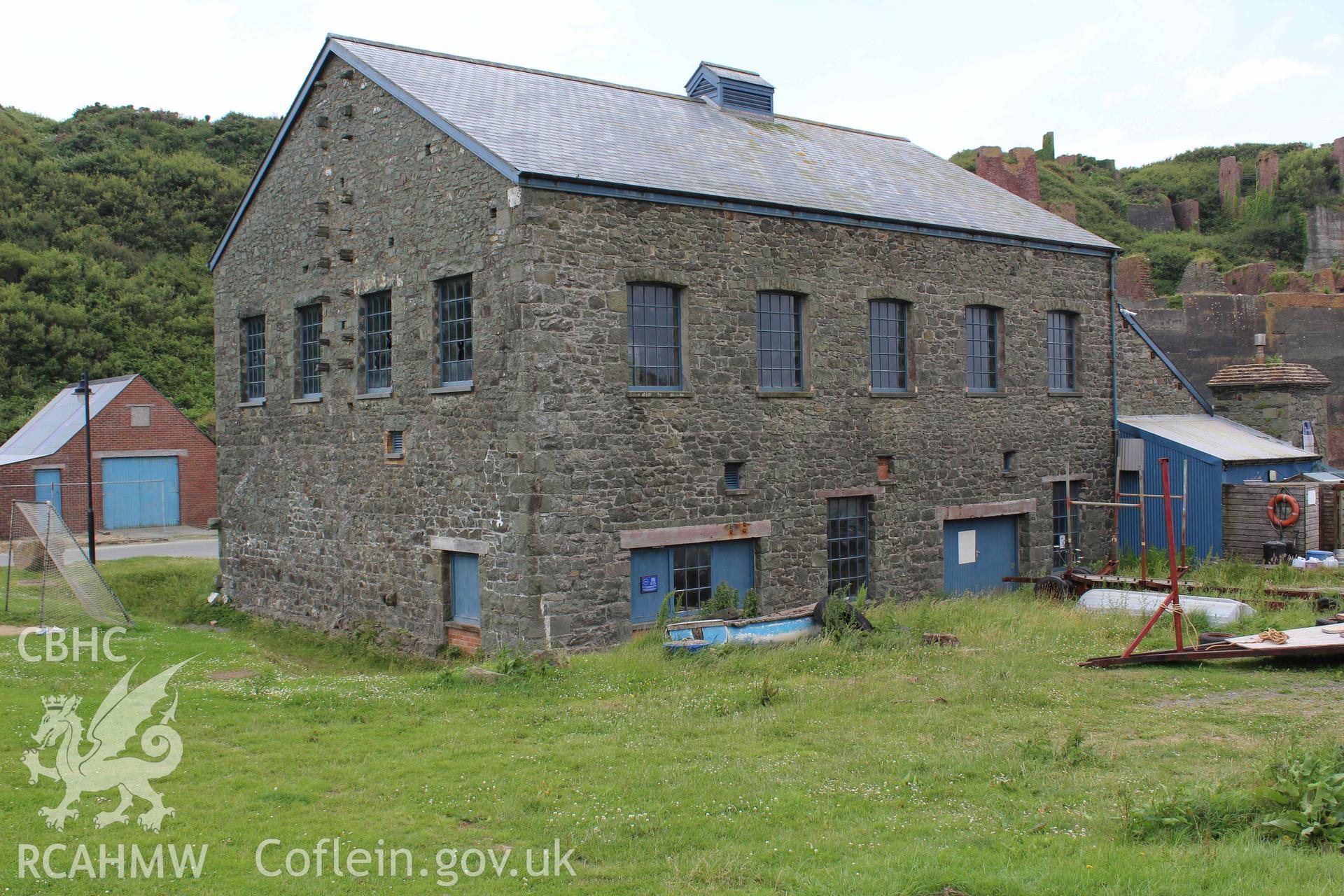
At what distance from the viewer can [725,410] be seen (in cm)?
1583

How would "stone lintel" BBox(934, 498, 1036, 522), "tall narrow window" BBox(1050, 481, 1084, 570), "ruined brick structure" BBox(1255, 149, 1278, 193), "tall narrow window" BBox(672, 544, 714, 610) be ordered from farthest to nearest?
"ruined brick structure" BBox(1255, 149, 1278, 193) < "tall narrow window" BBox(1050, 481, 1084, 570) < "stone lintel" BBox(934, 498, 1036, 522) < "tall narrow window" BBox(672, 544, 714, 610)

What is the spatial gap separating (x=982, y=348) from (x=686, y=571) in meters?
7.59

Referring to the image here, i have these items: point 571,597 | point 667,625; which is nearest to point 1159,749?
point 667,625

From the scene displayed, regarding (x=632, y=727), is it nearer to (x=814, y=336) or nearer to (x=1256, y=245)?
(x=814, y=336)

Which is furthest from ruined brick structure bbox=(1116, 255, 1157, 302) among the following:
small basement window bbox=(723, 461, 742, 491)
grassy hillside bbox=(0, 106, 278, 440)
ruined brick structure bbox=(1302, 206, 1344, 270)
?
ruined brick structure bbox=(1302, 206, 1344, 270)

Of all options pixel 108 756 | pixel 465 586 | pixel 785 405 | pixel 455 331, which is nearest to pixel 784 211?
pixel 785 405

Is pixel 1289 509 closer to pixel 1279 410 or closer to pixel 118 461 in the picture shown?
pixel 1279 410

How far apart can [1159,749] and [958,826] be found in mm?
2775

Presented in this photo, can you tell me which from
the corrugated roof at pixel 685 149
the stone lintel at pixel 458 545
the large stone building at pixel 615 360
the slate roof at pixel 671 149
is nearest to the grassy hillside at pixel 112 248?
the large stone building at pixel 615 360

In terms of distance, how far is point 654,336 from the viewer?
602 inches

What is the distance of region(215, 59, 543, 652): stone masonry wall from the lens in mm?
14391

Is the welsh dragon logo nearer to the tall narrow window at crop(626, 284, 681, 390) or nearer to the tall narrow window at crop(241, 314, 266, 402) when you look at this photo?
the tall narrow window at crop(626, 284, 681, 390)

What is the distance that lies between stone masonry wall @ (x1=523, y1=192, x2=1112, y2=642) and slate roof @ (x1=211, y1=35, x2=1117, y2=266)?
419 millimetres

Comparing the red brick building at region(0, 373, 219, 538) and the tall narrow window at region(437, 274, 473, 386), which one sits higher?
the tall narrow window at region(437, 274, 473, 386)
